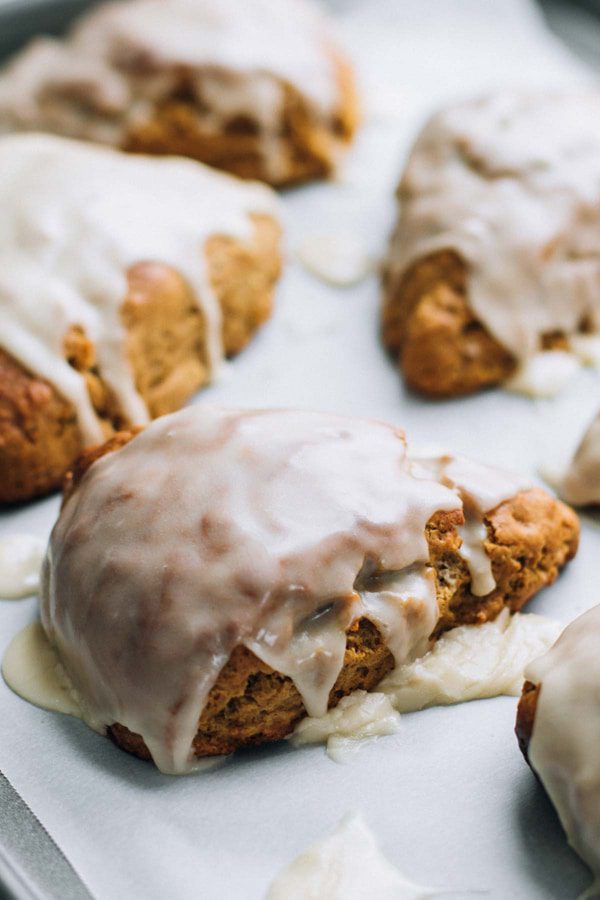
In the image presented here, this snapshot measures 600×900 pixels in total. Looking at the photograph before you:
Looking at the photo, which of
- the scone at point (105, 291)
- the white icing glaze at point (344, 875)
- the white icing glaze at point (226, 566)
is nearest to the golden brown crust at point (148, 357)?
the scone at point (105, 291)

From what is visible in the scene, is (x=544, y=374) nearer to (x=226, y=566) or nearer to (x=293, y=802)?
(x=226, y=566)

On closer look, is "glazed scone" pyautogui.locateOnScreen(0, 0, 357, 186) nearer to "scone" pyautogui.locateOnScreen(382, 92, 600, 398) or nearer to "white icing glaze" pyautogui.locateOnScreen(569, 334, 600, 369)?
"scone" pyautogui.locateOnScreen(382, 92, 600, 398)

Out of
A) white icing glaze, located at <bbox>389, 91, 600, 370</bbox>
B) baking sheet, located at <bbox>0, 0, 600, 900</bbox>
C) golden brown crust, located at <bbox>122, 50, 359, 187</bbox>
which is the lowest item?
baking sheet, located at <bbox>0, 0, 600, 900</bbox>

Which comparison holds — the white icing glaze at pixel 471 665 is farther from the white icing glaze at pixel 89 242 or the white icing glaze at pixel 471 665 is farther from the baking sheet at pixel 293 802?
the white icing glaze at pixel 89 242

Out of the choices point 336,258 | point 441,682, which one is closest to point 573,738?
point 441,682

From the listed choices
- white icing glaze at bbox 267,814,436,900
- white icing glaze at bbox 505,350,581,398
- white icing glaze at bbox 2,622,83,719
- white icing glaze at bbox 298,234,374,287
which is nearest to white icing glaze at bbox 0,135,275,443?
white icing glaze at bbox 298,234,374,287

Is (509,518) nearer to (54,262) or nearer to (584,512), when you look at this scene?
(584,512)
